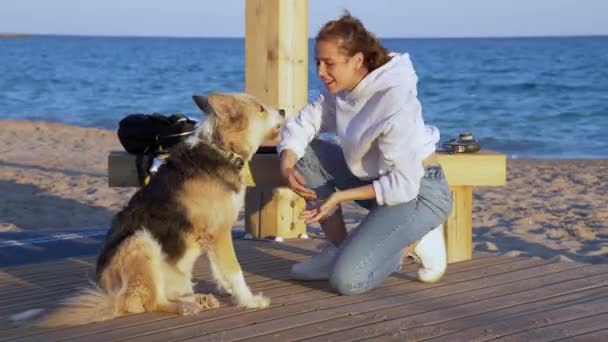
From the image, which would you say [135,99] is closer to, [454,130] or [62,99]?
[62,99]

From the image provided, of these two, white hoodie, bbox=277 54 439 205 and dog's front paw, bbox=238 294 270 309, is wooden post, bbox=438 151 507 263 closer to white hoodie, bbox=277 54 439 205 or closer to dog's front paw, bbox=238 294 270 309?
white hoodie, bbox=277 54 439 205

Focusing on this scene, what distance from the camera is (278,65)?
6.08 metres

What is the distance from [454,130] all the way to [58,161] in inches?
403

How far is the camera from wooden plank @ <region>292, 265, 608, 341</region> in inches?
159

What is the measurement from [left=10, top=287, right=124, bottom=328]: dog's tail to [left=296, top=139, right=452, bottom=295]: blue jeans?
1148 millimetres

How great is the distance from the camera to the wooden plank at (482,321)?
3945mm

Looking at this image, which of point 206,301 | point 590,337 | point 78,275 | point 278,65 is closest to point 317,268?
point 206,301

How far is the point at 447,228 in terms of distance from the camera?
18.1ft

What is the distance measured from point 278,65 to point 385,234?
1.86 meters

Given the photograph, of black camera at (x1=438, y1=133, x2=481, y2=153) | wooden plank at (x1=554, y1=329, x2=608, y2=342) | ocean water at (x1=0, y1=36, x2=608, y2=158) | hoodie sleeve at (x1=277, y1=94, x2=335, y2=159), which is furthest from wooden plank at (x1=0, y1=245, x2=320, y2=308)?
ocean water at (x1=0, y1=36, x2=608, y2=158)

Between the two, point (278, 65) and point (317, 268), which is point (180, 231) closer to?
point (317, 268)

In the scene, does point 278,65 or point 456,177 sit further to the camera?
point 278,65

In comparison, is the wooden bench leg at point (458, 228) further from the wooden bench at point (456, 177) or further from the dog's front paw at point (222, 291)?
the dog's front paw at point (222, 291)

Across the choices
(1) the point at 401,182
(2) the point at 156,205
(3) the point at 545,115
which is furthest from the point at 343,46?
(3) the point at 545,115
